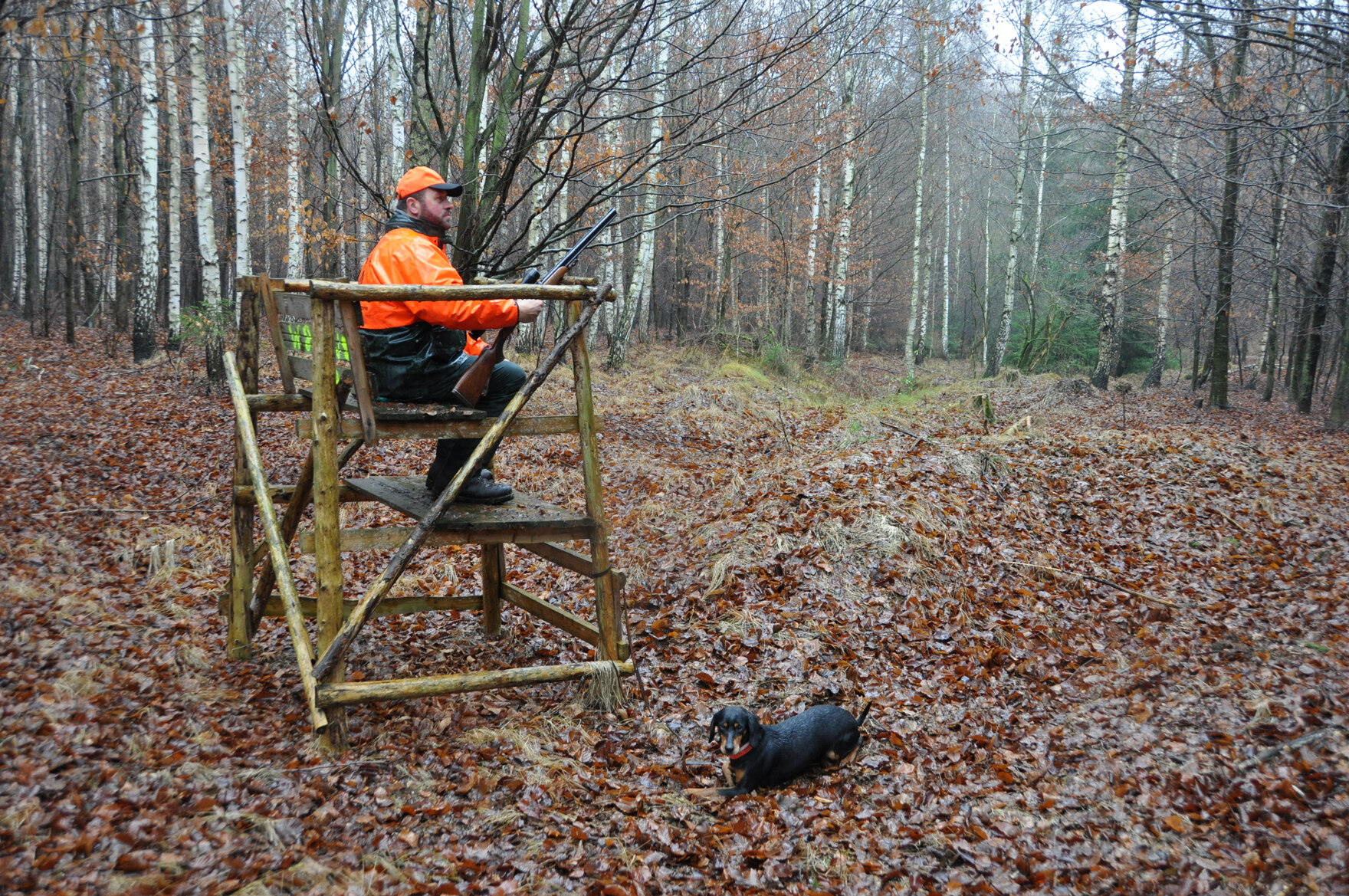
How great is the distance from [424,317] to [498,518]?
1.25m

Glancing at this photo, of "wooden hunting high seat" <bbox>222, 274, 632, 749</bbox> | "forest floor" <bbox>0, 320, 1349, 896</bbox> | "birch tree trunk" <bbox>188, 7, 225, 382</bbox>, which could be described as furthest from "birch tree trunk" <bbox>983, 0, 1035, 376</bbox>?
"wooden hunting high seat" <bbox>222, 274, 632, 749</bbox>

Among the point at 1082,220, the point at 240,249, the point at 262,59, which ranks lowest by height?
the point at 240,249

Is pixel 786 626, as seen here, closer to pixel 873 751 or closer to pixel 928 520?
pixel 873 751

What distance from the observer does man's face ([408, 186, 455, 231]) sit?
4.57 metres

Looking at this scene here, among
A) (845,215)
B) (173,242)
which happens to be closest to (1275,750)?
(845,215)

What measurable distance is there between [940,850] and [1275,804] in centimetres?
162

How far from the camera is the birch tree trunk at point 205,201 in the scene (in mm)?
12773

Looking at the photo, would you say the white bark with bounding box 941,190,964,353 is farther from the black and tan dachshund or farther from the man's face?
the man's face

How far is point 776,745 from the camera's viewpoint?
4.40 metres

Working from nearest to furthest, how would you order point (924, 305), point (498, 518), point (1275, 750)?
point (1275, 750) → point (498, 518) → point (924, 305)

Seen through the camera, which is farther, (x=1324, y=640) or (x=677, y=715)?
(x=1324, y=640)

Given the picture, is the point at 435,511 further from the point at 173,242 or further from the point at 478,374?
the point at 173,242

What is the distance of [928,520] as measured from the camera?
25.4 feet

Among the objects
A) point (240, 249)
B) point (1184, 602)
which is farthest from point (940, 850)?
point (240, 249)
